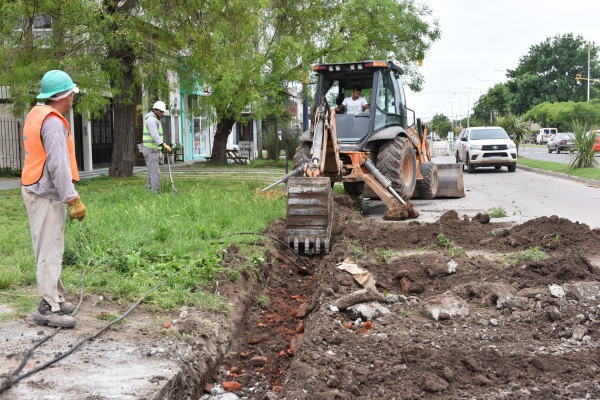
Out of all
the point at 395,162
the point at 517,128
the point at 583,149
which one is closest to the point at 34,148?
the point at 395,162

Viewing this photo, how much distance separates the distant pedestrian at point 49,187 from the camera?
16.7 feet

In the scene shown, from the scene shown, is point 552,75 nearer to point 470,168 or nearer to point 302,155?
Result: point 470,168

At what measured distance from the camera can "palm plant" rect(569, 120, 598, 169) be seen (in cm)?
2320

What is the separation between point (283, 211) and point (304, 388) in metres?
7.38

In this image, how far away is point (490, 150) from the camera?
26156mm

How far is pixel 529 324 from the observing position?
213 inches

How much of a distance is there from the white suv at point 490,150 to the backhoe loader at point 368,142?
1118 centimetres

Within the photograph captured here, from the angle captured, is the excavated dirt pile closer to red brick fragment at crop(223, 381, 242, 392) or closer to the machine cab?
red brick fragment at crop(223, 381, 242, 392)

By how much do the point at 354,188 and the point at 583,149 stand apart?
11827 millimetres

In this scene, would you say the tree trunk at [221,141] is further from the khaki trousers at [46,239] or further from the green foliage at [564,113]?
the green foliage at [564,113]

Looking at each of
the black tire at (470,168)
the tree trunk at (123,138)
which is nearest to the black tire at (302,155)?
the tree trunk at (123,138)

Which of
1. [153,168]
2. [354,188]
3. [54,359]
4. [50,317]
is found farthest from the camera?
[354,188]

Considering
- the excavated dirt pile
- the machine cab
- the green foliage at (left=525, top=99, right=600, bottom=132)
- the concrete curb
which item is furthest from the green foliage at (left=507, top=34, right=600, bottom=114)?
the excavated dirt pile

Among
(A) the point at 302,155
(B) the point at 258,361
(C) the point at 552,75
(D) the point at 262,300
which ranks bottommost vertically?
(B) the point at 258,361
